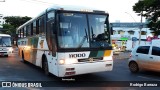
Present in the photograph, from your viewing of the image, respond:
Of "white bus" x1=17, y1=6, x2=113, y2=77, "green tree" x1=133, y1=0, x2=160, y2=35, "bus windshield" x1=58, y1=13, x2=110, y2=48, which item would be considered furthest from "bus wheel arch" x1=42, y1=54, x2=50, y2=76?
"green tree" x1=133, y1=0, x2=160, y2=35

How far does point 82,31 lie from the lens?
11094mm

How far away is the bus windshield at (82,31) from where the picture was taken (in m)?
10.9

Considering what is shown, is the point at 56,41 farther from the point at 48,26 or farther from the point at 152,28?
the point at 152,28

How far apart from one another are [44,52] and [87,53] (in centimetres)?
306

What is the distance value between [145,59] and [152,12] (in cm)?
2549

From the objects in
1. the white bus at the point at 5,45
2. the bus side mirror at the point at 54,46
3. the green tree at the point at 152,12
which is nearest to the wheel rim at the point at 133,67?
the bus side mirror at the point at 54,46

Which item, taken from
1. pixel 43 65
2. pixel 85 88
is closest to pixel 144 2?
pixel 43 65

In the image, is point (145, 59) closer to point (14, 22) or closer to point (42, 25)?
point (42, 25)

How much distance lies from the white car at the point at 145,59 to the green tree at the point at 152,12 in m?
22.2

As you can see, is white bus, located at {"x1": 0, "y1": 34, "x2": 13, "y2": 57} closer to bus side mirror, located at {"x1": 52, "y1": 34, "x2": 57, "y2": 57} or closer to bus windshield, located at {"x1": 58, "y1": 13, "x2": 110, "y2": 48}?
bus side mirror, located at {"x1": 52, "y1": 34, "x2": 57, "y2": 57}

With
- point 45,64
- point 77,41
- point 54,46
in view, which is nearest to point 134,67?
point 45,64

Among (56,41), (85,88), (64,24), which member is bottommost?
(85,88)

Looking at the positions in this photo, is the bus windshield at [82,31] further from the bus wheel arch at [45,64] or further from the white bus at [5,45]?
the white bus at [5,45]

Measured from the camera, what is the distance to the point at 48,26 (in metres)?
12.3
